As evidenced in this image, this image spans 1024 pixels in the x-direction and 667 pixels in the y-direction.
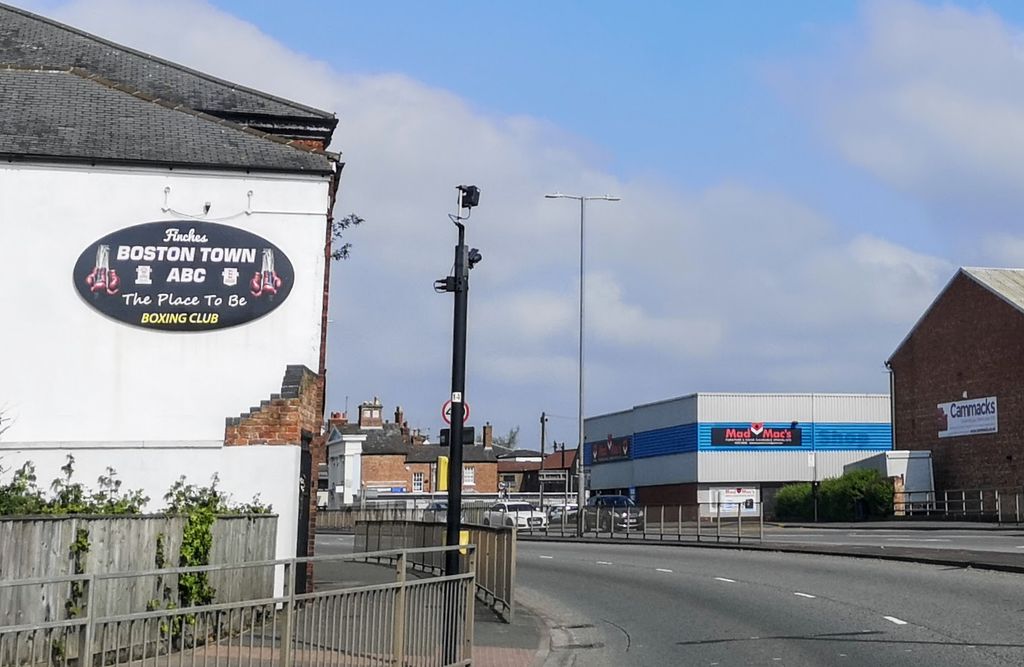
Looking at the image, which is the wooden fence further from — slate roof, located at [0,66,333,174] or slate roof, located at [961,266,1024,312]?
slate roof, located at [961,266,1024,312]

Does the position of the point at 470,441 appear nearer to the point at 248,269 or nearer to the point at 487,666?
the point at 487,666

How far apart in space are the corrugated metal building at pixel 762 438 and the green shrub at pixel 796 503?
10.3 m

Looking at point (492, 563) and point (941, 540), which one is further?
point (941, 540)

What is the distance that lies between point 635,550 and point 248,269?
17.5 metres

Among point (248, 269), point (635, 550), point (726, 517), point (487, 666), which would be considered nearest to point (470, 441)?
point (487, 666)

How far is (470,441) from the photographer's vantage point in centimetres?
1573

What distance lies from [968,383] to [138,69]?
4263 cm

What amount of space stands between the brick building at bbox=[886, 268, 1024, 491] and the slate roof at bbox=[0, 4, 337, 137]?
127ft

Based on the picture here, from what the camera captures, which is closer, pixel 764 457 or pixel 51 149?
pixel 51 149

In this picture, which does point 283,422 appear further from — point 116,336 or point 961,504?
point 961,504

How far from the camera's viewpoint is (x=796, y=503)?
6147 cm

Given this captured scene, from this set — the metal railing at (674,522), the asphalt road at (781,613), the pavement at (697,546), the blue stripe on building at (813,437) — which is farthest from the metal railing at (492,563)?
the blue stripe on building at (813,437)

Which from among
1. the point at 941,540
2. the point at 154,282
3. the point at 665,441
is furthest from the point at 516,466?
the point at 154,282

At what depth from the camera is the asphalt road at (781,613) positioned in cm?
1355
